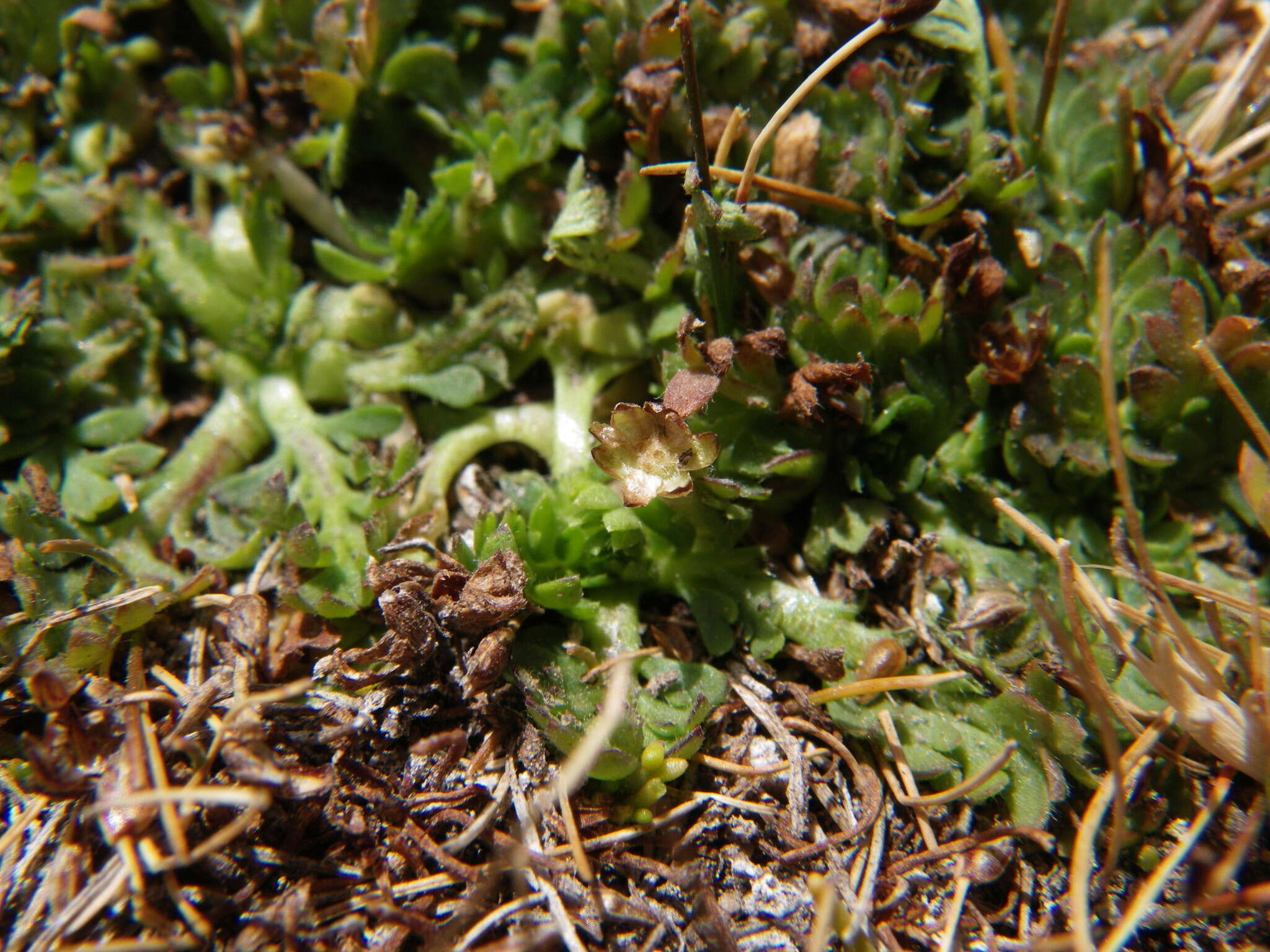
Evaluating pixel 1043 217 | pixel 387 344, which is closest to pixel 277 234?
pixel 387 344

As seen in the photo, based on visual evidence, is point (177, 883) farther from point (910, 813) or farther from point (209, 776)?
point (910, 813)

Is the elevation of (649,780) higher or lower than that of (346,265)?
lower

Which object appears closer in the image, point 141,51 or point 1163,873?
point 1163,873

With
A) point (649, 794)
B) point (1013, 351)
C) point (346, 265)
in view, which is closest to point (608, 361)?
point (346, 265)

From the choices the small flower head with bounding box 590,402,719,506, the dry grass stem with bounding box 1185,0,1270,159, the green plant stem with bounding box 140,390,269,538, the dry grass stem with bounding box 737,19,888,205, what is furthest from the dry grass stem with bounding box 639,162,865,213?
the green plant stem with bounding box 140,390,269,538

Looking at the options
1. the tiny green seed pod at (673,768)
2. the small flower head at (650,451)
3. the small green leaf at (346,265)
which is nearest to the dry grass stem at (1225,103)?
the small flower head at (650,451)

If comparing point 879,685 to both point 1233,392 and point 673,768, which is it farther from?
point 1233,392

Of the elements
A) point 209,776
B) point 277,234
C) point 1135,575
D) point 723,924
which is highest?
point 277,234

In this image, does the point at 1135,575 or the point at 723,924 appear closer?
the point at 723,924
